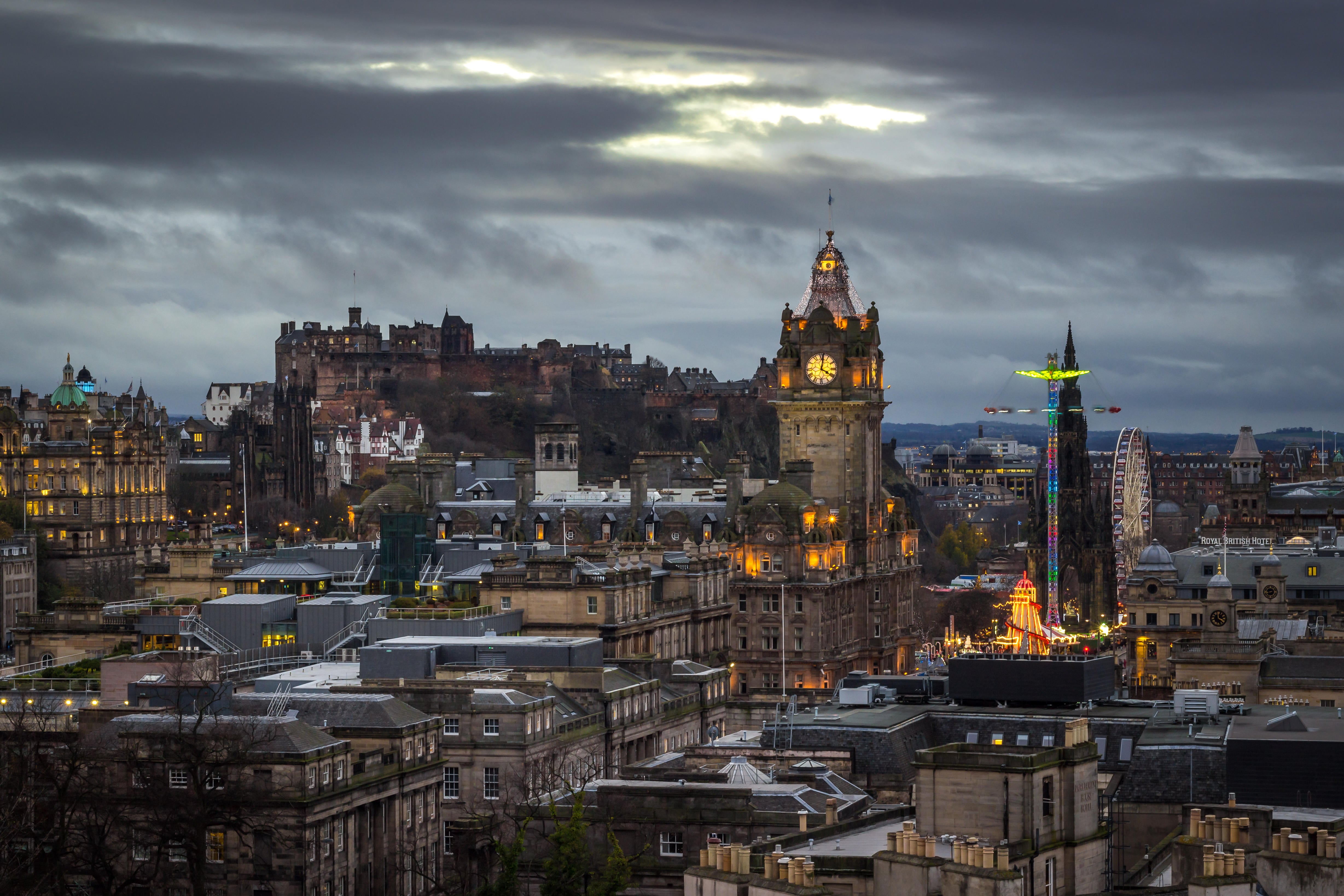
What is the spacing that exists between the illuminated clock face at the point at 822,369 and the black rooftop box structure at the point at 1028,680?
9040cm

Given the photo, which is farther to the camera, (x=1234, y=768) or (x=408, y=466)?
(x=408, y=466)

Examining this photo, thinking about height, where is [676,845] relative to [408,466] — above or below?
below

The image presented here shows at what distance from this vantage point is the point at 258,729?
281 ft

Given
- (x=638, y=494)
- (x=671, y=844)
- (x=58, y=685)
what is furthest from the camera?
(x=638, y=494)

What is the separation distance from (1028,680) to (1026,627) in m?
49.3

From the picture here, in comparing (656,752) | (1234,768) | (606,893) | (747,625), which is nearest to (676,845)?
(606,893)

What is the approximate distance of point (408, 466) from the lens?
19350cm

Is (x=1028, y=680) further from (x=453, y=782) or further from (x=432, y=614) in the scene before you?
(x=432, y=614)

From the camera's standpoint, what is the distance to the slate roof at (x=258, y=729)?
8412 centimetres

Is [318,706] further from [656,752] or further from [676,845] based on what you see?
[656,752]

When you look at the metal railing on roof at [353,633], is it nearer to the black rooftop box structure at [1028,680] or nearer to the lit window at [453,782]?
the lit window at [453,782]

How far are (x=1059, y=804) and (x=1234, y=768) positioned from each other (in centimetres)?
1614

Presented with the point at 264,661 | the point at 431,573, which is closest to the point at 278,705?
the point at 264,661

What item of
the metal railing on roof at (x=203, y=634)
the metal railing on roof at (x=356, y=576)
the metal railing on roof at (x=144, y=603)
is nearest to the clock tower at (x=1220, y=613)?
the metal railing on roof at (x=356, y=576)
